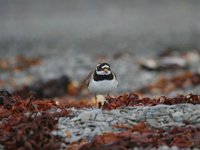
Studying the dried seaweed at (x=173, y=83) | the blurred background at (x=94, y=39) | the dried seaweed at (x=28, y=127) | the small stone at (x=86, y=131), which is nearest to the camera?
the dried seaweed at (x=28, y=127)

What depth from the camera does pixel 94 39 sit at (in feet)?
97.3

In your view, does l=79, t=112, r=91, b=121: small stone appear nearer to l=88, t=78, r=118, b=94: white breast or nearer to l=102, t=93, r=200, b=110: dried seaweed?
l=102, t=93, r=200, b=110: dried seaweed

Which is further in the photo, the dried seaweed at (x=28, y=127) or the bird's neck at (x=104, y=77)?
the bird's neck at (x=104, y=77)

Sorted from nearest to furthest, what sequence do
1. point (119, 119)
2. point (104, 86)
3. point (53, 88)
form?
point (119, 119)
point (104, 86)
point (53, 88)

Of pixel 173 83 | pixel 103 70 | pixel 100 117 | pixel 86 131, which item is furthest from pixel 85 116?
pixel 173 83

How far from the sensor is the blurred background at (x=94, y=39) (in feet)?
70.6

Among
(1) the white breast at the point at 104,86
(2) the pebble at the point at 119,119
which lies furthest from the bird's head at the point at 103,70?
(2) the pebble at the point at 119,119

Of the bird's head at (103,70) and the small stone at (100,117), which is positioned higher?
the bird's head at (103,70)

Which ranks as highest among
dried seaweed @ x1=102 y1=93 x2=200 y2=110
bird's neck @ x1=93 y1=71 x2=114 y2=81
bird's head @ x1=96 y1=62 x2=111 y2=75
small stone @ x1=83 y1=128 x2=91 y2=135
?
bird's head @ x1=96 y1=62 x2=111 y2=75

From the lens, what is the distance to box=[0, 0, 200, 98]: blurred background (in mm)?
21531

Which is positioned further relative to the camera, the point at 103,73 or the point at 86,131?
the point at 103,73

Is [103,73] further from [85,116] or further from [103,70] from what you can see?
[85,116]

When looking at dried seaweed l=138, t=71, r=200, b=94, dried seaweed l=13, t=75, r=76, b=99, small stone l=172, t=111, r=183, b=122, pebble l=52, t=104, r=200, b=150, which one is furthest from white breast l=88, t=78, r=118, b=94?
dried seaweed l=138, t=71, r=200, b=94

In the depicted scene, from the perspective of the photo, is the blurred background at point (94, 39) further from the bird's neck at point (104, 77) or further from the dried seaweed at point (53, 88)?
the bird's neck at point (104, 77)
